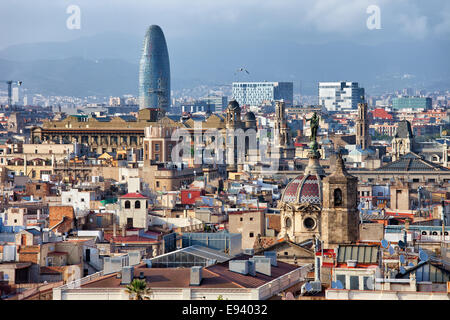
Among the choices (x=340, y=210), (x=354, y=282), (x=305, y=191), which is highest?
(x=305, y=191)

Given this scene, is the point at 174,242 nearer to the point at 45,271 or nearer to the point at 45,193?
the point at 45,271

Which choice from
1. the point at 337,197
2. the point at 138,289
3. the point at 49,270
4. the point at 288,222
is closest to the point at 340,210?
the point at 337,197

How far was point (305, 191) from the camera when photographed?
3650cm

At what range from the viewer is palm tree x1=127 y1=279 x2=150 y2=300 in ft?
62.3

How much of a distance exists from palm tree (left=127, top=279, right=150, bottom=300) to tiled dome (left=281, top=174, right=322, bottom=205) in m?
16.8

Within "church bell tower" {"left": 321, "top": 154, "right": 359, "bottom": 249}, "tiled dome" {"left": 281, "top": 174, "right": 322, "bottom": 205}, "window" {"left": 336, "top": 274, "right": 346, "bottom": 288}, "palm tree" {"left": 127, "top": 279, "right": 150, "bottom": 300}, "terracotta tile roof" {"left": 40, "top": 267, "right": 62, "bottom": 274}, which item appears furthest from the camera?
"tiled dome" {"left": 281, "top": 174, "right": 322, "bottom": 205}

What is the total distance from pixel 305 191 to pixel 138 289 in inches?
699

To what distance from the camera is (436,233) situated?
33625 mm

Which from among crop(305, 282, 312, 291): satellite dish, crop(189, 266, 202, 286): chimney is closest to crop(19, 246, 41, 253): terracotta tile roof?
crop(189, 266, 202, 286): chimney

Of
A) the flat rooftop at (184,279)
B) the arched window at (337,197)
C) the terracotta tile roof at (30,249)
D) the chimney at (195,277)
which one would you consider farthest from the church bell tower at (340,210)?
the chimney at (195,277)

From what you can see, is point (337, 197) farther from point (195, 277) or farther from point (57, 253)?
point (195, 277)

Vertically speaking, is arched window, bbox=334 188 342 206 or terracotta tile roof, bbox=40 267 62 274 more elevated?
arched window, bbox=334 188 342 206

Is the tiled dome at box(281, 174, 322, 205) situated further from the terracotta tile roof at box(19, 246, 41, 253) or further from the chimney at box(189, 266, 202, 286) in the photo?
the chimney at box(189, 266, 202, 286)
